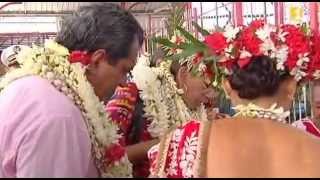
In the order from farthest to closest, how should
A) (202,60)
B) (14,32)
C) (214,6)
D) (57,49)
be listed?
1. (14,32)
2. (214,6)
3. (202,60)
4. (57,49)

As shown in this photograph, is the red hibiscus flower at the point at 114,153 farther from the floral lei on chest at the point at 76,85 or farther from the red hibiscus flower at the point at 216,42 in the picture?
the red hibiscus flower at the point at 216,42

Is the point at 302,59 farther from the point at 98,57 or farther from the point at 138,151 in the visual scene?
the point at 138,151

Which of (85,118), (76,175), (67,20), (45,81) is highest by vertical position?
(67,20)

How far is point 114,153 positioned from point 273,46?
0.66 m

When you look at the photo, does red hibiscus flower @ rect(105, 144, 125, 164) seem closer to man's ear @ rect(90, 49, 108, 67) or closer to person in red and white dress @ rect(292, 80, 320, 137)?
man's ear @ rect(90, 49, 108, 67)

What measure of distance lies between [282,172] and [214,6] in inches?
128

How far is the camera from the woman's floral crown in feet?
6.53

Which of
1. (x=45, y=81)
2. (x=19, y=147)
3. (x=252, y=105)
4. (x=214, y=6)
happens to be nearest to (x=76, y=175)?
(x=19, y=147)

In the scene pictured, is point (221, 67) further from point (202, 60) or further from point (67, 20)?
point (67, 20)

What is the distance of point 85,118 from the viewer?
196cm

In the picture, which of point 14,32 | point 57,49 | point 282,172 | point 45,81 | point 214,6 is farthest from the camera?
point 14,32

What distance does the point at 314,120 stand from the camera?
301 cm

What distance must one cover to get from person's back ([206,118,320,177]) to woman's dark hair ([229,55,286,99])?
0.34ft

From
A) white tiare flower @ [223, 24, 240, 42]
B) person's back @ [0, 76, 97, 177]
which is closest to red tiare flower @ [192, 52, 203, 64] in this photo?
white tiare flower @ [223, 24, 240, 42]
